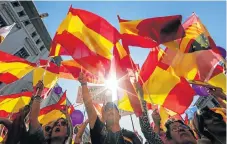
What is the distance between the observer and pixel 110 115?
4004mm

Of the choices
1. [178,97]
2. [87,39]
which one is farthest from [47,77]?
[178,97]

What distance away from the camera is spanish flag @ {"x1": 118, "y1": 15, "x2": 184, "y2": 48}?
18.9ft

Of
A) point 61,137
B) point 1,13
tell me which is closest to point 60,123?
point 61,137

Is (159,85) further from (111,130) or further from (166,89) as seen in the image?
(111,130)

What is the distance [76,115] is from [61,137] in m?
5.49

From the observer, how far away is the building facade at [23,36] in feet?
74.9

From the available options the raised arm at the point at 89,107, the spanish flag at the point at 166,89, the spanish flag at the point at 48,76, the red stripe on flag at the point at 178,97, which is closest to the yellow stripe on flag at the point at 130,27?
the spanish flag at the point at 166,89

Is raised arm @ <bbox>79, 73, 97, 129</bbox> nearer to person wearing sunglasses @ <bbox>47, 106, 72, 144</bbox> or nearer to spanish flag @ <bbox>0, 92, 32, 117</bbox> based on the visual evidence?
person wearing sunglasses @ <bbox>47, 106, 72, 144</bbox>

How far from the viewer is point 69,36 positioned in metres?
6.05

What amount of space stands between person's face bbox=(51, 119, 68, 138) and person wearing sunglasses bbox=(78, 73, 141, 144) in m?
0.60

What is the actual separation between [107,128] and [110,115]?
0.78ft

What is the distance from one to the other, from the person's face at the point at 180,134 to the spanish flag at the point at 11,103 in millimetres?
4869

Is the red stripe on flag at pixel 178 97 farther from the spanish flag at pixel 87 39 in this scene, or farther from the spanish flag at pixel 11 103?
the spanish flag at pixel 11 103

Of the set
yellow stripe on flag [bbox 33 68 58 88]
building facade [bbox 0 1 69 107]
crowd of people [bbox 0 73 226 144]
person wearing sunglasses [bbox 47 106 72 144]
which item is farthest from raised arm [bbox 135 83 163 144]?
building facade [bbox 0 1 69 107]
